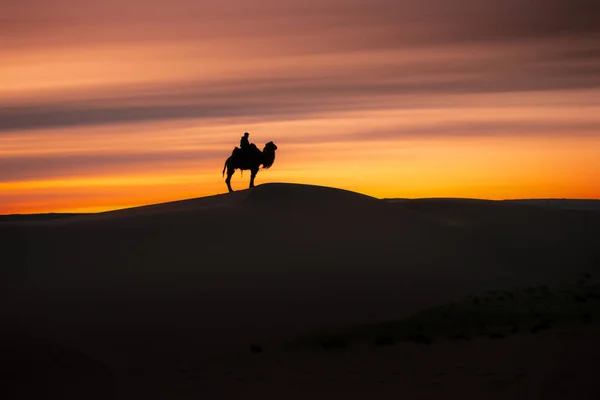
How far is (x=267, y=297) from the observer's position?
68.5 ft

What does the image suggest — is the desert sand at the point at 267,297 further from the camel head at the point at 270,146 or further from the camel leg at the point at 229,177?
the camel head at the point at 270,146

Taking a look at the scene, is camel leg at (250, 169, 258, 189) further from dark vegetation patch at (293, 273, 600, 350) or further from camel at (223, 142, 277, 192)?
dark vegetation patch at (293, 273, 600, 350)

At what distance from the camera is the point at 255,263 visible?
75.6ft

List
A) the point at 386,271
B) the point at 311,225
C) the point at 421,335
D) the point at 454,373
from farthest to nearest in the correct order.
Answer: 1. the point at 311,225
2. the point at 386,271
3. the point at 421,335
4. the point at 454,373

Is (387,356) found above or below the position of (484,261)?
below

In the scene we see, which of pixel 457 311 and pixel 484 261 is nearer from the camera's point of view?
pixel 457 311

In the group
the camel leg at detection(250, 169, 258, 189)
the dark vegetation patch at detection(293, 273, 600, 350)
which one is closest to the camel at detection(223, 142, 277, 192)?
the camel leg at detection(250, 169, 258, 189)

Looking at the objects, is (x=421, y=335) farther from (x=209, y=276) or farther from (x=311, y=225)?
(x=311, y=225)

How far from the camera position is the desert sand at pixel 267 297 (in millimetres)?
15375

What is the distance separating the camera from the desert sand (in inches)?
605

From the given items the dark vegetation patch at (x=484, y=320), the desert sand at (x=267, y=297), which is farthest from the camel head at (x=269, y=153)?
the dark vegetation patch at (x=484, y=320)

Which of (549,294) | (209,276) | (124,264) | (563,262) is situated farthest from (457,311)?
(563,262)

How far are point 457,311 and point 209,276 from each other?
555 centimetres

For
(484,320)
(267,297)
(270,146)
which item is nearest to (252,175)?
(270,146)
